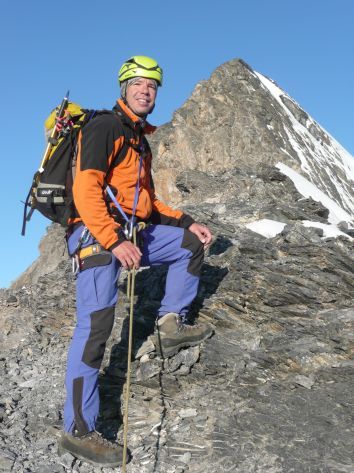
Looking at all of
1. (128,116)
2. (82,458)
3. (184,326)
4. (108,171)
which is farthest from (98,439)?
(128,116)

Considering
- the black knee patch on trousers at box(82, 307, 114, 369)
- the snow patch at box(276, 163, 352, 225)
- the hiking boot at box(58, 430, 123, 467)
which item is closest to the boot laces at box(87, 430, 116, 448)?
the hiking boot at box(58, 430, 123, 467)

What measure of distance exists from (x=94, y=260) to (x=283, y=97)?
1275 inches

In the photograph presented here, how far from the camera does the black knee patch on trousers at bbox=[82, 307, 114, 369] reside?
19.9 ft

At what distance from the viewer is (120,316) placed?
8.74 m

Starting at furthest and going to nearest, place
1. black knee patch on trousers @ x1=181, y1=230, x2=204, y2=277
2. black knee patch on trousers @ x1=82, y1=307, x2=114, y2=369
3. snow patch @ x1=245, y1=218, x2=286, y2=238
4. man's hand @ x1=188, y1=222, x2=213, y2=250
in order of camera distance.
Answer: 1. snow patch @ x1=245, y1=218, x2=286, y2=238
2. man's hand @ x1=188, y1=222, x2=213, y2=250
3. black knee patch on trousers @ x1=181, y1=230, x2=204, y2=277
4. black knee patch on trousers @ x1=82, y1=307, x2=114, y2=369

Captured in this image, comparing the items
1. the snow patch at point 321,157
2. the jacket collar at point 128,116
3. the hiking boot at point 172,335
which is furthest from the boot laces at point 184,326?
the snow patch at point 321,157

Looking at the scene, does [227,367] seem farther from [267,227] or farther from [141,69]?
[267,227]

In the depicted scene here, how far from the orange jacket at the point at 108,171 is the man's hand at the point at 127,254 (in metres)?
0.08

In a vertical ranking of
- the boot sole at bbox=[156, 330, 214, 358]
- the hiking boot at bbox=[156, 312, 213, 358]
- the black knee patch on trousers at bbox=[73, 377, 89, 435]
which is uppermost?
the hiking boot at bbox=[156, 312, 213, 358]

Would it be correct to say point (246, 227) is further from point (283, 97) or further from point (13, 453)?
point (283, 97)

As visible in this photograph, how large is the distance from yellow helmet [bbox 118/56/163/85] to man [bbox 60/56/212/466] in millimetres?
12

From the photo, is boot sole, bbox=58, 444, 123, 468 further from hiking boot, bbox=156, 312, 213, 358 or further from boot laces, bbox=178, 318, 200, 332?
boot laces, bbox=178, 318, 200, 332

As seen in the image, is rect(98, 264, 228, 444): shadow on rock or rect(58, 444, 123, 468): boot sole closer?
rect(58, 444, 123, 468): boot sole

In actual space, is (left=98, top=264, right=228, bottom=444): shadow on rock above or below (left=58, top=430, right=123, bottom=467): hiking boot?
above
